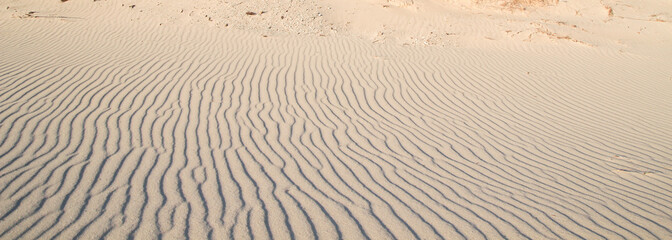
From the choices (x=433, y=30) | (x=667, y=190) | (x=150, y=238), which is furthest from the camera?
(x=433, y=30)

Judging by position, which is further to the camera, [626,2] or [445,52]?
[626,2]

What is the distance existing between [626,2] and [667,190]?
55.7 feet

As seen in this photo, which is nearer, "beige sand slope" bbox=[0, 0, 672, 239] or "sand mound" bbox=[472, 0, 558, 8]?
"beige sand slope" bbox=[0, 0, 672, 239]

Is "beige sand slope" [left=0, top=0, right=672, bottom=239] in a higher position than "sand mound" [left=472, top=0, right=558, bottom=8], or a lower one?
lower

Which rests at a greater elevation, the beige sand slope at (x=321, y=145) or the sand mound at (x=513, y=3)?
the sand mound at (x=513, y=3)

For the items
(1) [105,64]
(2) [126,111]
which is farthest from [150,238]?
(1) [105,64]

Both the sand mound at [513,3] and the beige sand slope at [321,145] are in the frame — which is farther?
the sand mound at [513,3]

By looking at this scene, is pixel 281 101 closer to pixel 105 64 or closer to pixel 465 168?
pixel 465 168

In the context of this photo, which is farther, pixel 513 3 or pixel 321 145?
pixel 513 3

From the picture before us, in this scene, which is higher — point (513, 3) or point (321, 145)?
point (513, 3)

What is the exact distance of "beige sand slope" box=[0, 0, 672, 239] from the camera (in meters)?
2.77

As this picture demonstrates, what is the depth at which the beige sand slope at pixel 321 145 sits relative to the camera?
2768 mm

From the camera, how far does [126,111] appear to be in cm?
477

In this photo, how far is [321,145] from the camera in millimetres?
4168
